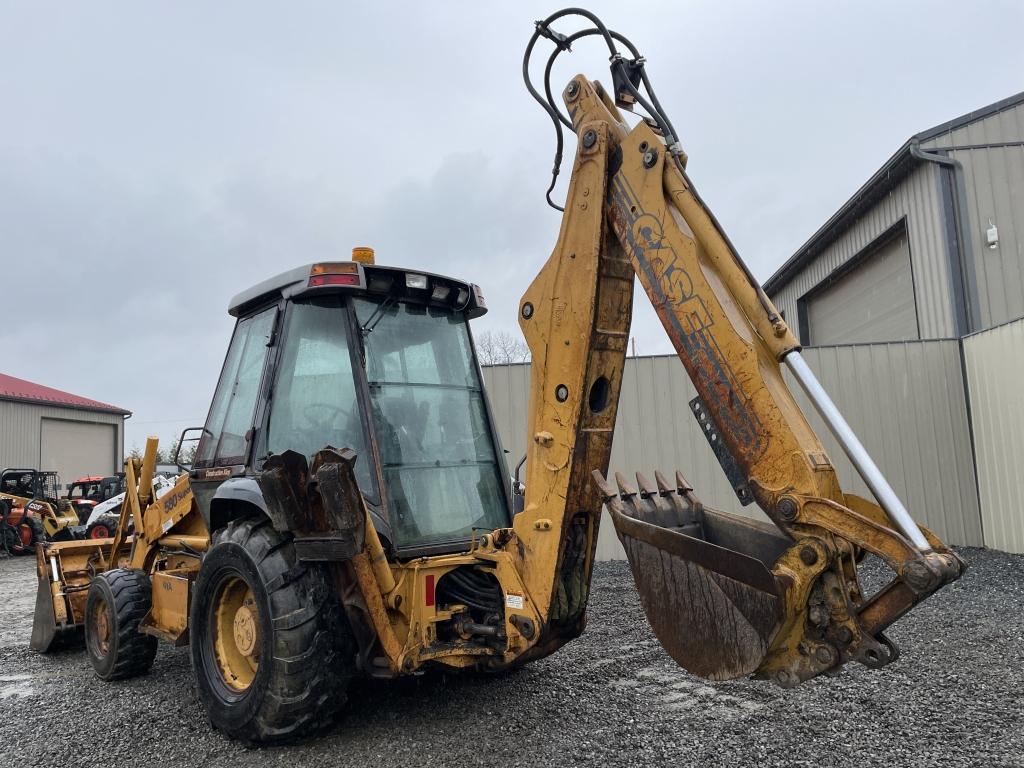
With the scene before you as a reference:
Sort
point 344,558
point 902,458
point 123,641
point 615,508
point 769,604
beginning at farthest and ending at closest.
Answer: point 902,458, point 123,641, point 344,558, point 615,508, point 769,604

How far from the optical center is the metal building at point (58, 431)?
916 inches

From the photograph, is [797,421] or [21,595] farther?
[21,595]

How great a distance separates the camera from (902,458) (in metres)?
10.0

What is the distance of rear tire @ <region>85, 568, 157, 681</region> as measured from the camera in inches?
200

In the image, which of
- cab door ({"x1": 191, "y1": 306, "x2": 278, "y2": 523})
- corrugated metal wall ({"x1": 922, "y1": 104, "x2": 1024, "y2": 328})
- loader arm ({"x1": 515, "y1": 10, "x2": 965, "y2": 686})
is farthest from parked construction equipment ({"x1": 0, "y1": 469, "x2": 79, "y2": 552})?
corrugated metal wall ({"x1": 922, "y1": 104, "x2": 1024, "y2": 328})

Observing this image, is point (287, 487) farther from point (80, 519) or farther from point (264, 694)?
point (80, 519)

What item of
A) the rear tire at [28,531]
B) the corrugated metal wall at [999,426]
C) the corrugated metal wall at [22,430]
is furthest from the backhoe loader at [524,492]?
the corrugated metal wall at [22,430]

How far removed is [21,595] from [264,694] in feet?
27.7

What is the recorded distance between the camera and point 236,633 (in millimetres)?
4078

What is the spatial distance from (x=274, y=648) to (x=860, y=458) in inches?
104

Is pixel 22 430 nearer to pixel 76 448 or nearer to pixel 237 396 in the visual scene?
pixel 76 448

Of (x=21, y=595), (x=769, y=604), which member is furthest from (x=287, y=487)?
(x=21, y=595)

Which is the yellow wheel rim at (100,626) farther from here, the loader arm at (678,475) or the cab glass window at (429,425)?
the loader arm at (678,475)

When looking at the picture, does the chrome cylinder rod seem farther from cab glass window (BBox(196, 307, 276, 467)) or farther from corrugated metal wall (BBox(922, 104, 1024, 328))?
corrugated metal wall (BBox(922, 104, 1024, 328))
